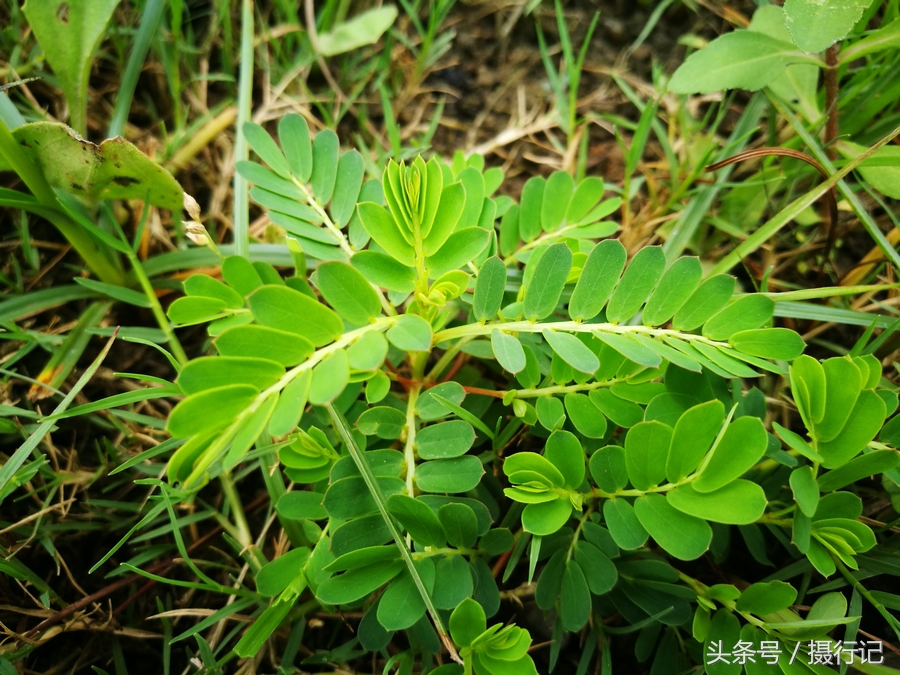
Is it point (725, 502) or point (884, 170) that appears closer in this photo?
point (725, 502)

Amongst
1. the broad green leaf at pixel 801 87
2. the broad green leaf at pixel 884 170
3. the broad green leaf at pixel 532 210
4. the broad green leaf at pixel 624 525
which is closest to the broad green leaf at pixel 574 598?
the broad green leaf at pixel 624 525

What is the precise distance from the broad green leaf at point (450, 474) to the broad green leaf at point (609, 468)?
0.73 ft

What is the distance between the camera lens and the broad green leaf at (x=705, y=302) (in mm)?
1151

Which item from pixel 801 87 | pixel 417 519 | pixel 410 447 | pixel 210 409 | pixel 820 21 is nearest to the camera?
pixel 210 409

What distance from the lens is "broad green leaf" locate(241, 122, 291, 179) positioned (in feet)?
4.55

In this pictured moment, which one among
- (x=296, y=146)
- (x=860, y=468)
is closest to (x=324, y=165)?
(x=296, y=146)

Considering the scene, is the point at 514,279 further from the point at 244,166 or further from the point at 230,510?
the point at 230,510

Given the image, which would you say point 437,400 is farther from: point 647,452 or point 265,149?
point 265,149

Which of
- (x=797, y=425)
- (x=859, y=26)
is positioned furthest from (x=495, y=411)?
(x=859, y=26)

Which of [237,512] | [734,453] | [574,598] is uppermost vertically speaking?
[734,453]

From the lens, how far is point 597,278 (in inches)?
44.9

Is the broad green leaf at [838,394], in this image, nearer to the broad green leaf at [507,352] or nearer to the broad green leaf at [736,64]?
the broad green leaf at [507,352]

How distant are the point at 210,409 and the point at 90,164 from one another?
0.93 metres

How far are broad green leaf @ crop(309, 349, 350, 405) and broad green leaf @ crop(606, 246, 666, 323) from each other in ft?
1.81
